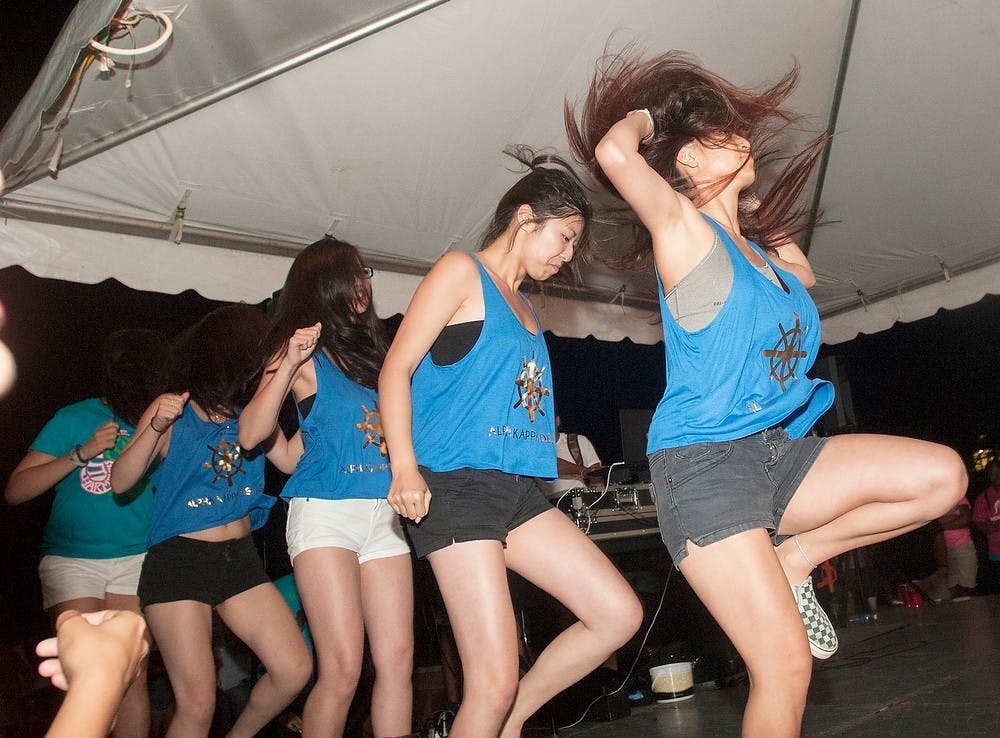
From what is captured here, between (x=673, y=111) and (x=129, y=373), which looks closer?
(x=673, y=111)

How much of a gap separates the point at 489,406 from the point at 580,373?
5672mm

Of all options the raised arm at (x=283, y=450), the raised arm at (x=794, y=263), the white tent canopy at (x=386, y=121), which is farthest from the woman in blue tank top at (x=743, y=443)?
the raised arm at (x=283, y=450)

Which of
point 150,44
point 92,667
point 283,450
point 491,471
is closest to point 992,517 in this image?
point 283,450

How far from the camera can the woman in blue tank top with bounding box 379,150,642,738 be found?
6.84ft

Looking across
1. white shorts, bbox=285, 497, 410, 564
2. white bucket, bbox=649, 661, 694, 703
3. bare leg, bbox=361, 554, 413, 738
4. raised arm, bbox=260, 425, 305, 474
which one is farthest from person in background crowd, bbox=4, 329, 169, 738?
white bucket, bbox=649, 661, 694, 703

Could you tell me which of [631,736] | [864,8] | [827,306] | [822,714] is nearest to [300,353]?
[631,736]

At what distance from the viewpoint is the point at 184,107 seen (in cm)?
361

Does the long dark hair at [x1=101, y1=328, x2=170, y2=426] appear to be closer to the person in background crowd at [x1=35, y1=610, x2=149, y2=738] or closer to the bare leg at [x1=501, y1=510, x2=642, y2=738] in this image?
the bare leg at [x1=501, y1=510, x2=642, y2=738]

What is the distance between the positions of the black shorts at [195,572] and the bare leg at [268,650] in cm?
6

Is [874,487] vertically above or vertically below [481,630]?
above

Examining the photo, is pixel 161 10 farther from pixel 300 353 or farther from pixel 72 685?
pixel 72 685

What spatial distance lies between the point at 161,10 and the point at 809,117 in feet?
11.5

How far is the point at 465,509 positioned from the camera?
214 cm

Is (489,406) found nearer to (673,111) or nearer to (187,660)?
(673,111)
